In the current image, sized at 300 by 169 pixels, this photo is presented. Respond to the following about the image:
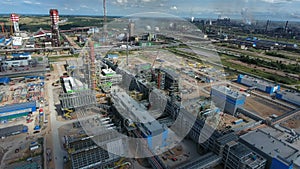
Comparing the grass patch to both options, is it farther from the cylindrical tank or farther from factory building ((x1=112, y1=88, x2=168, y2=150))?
the cylindrical tank

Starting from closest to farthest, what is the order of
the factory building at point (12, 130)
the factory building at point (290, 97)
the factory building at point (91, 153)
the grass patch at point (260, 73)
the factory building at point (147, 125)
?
1. the factory building at point (91, 153)
2. the factory building at point (147, 125)
3. the factory building at point (12, 130)
4. the factory building at point (290, 97)
5. the grass patch at point (260, 73)

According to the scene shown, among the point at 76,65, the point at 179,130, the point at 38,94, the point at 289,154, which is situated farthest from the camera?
the point at 76,65

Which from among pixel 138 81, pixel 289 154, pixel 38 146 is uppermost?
pixel 138 81

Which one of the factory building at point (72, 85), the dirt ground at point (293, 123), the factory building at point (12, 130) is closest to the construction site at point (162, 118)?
the factory building at point (72, 85)

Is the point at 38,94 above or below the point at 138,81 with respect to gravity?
below

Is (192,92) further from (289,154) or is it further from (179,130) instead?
(289,154)

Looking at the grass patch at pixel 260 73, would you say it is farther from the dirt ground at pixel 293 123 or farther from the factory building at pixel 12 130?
the factory building at pixel 12 130

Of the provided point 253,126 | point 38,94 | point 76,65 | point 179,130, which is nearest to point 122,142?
point 179,130
